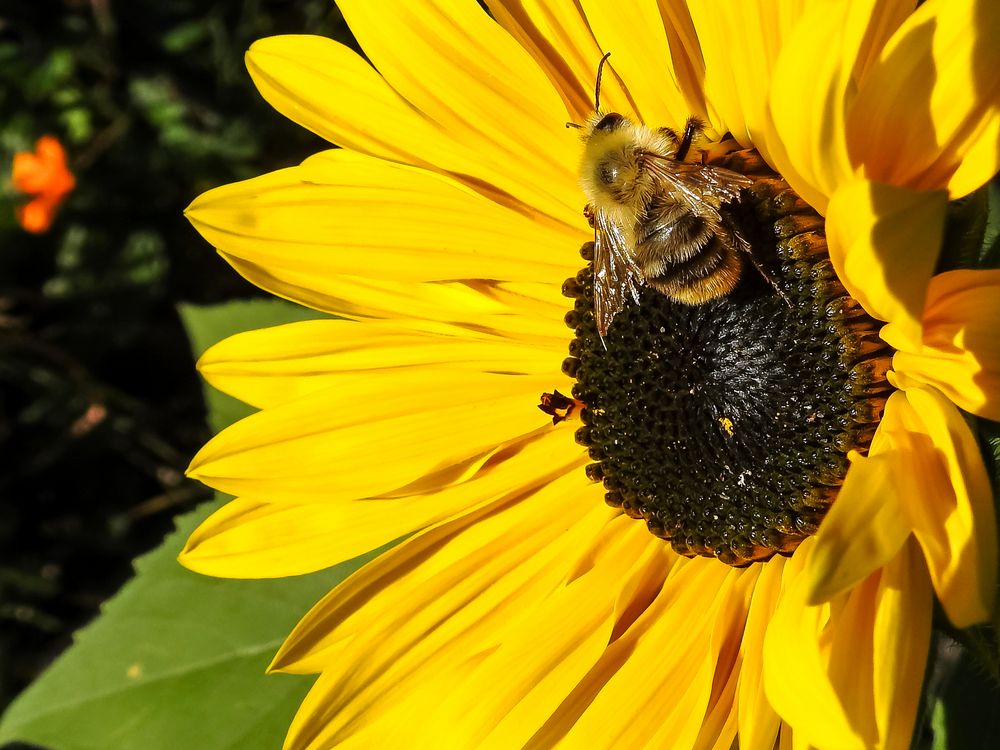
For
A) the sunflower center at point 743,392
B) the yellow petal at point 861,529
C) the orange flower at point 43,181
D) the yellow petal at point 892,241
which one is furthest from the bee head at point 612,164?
the orange flower at point 43,181

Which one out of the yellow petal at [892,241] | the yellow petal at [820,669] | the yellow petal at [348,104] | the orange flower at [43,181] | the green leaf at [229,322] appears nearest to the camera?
the yellow petal at [892,241]

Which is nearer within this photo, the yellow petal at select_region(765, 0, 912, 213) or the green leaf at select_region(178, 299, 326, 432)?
the yellow petal at select_region(765, 0, 912, 213)

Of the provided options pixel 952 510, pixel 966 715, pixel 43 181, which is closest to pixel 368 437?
pixel 952 510

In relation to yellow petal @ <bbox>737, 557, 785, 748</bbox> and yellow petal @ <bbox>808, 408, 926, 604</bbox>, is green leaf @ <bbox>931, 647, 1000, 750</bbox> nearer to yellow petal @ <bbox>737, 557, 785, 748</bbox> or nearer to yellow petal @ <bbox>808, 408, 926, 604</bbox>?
yellow petal @ <bbox>737, 557, 785, 748</bbox>

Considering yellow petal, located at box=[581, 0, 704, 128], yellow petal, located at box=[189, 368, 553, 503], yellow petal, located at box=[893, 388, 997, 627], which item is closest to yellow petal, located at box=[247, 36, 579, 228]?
yellow petal, located at box=[581, 0, 704, 128]

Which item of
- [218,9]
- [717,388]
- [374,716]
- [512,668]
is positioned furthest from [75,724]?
[218,9]

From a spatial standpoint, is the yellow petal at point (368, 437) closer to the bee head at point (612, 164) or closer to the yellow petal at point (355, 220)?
the yellow petal at point (355, 220)
